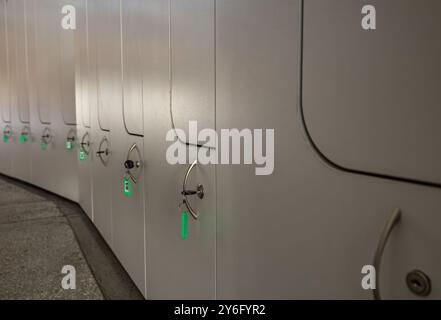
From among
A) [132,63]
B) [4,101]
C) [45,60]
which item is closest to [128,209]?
[132,63]

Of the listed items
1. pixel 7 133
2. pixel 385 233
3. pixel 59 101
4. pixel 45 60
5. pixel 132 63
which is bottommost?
pixel 7 133

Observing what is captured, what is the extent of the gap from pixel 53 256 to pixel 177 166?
1.91m

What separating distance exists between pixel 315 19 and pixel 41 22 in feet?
16.2

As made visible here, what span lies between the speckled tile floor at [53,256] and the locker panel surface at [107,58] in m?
1.01

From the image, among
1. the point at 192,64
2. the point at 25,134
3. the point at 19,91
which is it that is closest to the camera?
the point at 192,64

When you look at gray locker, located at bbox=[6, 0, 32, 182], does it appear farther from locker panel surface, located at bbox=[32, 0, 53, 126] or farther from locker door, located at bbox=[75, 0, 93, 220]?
locker door, located at bbox=[75, 0, 93, 220]

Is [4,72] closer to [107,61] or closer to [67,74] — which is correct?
[67,74]

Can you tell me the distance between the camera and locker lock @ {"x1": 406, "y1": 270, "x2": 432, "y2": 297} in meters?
0.63

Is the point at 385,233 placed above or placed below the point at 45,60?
below

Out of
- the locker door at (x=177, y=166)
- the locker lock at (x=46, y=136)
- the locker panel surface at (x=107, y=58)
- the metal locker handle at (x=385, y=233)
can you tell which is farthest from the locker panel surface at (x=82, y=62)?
the metal locker handle at (x=385, y=233)

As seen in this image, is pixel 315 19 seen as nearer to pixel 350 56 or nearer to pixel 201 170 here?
pixel 350 56

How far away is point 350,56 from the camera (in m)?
0.73

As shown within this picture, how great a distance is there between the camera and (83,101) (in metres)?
3.41
